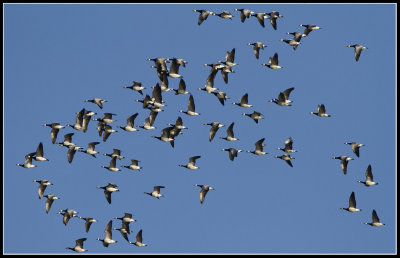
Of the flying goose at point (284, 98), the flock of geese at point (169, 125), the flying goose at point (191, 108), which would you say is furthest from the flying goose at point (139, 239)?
the flying goose at point (284, 98)

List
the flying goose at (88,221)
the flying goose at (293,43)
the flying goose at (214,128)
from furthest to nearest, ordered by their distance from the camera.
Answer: the flying goose at (88,221)
the flying goose at (214,128)
the flying goose at (293,43)

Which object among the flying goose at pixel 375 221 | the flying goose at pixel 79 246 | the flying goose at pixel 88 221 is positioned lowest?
the flying goose at pixel 79 246

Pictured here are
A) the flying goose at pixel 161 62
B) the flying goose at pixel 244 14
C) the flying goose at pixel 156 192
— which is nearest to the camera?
the flying goose at pixel 161 62

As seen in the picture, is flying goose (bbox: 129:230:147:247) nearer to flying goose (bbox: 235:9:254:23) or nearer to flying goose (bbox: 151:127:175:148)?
flying goose (bbox: 151:127:175:148)

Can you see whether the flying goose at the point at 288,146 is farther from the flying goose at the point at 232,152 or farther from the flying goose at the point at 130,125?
the flying goose at the point at 130,125

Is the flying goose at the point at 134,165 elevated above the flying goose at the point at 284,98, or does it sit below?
below

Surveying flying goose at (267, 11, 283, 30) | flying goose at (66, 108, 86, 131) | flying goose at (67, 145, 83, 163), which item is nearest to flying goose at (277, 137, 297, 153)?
flying goose at (267, 11, 283, 30)

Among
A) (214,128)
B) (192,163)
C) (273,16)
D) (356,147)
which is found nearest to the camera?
(273,16)

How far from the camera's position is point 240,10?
58906mm

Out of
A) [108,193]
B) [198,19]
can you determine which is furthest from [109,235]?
[198,19]

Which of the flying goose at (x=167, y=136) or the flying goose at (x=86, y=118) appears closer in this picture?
the flying goose at (x=167, y=136)

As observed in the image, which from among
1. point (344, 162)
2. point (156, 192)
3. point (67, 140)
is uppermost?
point (67, 140)

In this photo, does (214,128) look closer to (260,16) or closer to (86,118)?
(260,16)

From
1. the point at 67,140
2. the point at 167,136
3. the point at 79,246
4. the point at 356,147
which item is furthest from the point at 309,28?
the point at 79,246
